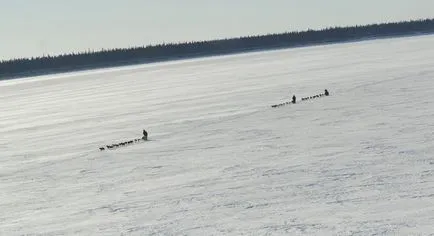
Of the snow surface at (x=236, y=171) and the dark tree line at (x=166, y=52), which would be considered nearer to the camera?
the snow surface at (x=236, y=171)

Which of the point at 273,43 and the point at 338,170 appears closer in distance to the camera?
the point at 338,170

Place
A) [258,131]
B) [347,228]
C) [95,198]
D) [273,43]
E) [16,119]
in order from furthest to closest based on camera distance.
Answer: [273,43], [16,119], [258,131], [95,198], [347,228]

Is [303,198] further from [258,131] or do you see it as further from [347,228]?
[258,131]

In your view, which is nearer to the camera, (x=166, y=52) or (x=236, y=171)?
(x=236, y=171)

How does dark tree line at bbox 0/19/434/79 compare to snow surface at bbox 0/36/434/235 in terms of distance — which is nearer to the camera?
snow surface at bbox 0/36/434/235

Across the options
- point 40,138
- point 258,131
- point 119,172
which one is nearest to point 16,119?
point 40,138

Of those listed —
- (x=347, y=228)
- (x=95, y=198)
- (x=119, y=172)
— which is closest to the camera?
(x=347, y=228)
